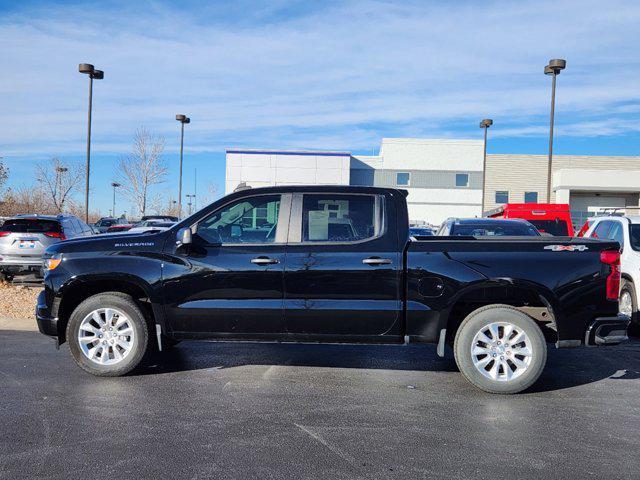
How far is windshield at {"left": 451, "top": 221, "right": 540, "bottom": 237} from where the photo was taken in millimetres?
11445

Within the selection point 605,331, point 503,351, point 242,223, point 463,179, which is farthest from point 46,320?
point 463,179

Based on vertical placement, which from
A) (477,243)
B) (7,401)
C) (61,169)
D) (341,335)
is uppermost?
(61,169)

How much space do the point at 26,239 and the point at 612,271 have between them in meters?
11.8

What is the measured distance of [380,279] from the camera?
234 inches

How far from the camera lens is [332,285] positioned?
5.97 m

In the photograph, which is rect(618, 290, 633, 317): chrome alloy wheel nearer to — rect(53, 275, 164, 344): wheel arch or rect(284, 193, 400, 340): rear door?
rect(284, 193, 400, 340): rear door

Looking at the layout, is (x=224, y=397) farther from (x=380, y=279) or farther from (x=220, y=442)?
(x=380, y=279)

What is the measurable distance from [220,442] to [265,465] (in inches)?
21.6

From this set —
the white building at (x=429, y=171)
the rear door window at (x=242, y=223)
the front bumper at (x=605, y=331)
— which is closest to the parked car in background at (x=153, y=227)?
the rear door window at (x=242, y=223)

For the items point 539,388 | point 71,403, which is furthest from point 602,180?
point 71,403

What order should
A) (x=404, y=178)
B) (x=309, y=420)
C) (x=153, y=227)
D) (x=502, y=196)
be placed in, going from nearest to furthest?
(x=309, y=420) < (x=153, y=227) < (x=502, y=196) < (x=404, y=178)

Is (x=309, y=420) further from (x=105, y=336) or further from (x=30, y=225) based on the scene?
(x=30, y=225)

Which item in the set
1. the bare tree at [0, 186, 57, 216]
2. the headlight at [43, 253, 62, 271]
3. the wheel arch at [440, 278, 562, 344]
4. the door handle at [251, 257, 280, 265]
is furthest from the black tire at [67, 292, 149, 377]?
the bare tree at [0, 186, 57, 216]

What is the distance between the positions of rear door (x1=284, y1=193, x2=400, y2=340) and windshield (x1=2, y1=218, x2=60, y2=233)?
9.62m
